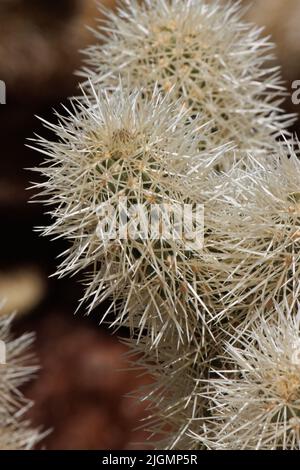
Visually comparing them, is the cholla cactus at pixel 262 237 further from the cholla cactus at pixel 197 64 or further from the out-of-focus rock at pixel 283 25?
the out-of-focus rock at pixel 283 25

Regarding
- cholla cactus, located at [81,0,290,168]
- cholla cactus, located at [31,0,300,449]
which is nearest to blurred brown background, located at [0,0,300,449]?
cholla cactus, located at [81,0,290,168]

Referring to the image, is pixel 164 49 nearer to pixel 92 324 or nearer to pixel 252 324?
pixel 252 324

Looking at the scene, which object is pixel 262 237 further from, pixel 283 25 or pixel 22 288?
pixel 22 288

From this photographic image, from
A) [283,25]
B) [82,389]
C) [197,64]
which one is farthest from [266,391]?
[283,25]

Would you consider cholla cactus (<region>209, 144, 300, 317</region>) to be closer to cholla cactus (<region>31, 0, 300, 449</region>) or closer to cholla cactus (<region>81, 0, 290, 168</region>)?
cholla cactus (<region>31, 0, 300, 449</region>)

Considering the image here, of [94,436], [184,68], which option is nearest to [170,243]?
[184,68]

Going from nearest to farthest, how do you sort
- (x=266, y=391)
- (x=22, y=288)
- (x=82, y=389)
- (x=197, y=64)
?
1. (x=266, y=391)
2. (x=197, y=64)
3. (x=82, y=389)
4. (x=22, y=288)
